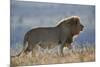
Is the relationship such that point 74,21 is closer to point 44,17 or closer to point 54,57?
point 44,17

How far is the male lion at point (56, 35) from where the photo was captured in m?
2.34

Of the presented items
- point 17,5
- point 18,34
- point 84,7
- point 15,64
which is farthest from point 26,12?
point 84,7

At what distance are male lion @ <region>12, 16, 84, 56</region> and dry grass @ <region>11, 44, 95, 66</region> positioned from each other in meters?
0.07

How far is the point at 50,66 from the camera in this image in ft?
7.90

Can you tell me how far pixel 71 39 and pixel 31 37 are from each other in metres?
0.50

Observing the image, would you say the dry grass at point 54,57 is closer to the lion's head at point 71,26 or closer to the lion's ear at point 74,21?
the lion's head at point 71,26

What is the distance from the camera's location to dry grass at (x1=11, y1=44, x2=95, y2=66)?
230 cm

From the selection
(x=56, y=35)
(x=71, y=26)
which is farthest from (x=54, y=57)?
(x=71, y=26)

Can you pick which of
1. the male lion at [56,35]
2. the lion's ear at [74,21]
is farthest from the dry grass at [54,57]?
the lion's ear at [74,21]

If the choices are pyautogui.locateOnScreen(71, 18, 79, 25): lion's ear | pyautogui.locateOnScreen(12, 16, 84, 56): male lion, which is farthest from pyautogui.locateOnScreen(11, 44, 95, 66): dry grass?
pyautogui.locateOnScreen(71, 18, 79, 25): lion's ear

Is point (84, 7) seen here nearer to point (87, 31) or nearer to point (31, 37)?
point (87, 31)

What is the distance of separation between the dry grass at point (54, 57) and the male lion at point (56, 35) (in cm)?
7

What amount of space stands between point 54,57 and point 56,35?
10.4 inches

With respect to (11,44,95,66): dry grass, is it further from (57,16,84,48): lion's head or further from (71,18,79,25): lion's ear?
(71,18,79,25): lion's ear
